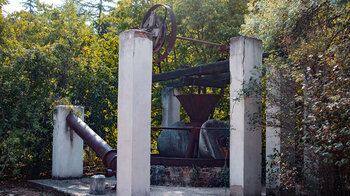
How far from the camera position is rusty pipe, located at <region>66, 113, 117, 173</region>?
7.74 m

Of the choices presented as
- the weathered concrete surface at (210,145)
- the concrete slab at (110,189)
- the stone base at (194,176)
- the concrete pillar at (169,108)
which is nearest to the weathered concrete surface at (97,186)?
the concrete slab at (110,189)

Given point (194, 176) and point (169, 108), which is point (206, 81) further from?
point (194, 176)

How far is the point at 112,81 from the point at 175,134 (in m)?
3.22

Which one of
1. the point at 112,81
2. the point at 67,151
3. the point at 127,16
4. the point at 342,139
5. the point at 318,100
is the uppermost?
the point at 127,16

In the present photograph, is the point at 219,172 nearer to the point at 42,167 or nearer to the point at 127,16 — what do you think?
the point at 42,167

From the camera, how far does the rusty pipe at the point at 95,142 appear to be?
774 cm

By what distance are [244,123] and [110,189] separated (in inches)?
133

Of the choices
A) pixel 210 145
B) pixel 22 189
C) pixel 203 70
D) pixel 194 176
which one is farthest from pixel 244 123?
pixel 22 189

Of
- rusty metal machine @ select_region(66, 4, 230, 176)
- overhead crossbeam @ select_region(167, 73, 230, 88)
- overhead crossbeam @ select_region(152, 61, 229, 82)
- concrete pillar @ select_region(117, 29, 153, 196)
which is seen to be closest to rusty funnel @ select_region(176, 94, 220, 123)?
rusty metal machine @ select_region(66, 4, 230, 176)

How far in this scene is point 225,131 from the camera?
988cm

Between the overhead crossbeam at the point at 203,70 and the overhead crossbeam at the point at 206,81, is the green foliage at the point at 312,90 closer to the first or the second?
the overhead crossbeam at the point at 203,70

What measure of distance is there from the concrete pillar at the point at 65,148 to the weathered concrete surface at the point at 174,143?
7.76 ft

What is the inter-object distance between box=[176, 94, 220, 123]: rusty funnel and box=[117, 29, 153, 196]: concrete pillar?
3691 mm

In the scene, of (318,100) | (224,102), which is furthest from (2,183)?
(224,102)
